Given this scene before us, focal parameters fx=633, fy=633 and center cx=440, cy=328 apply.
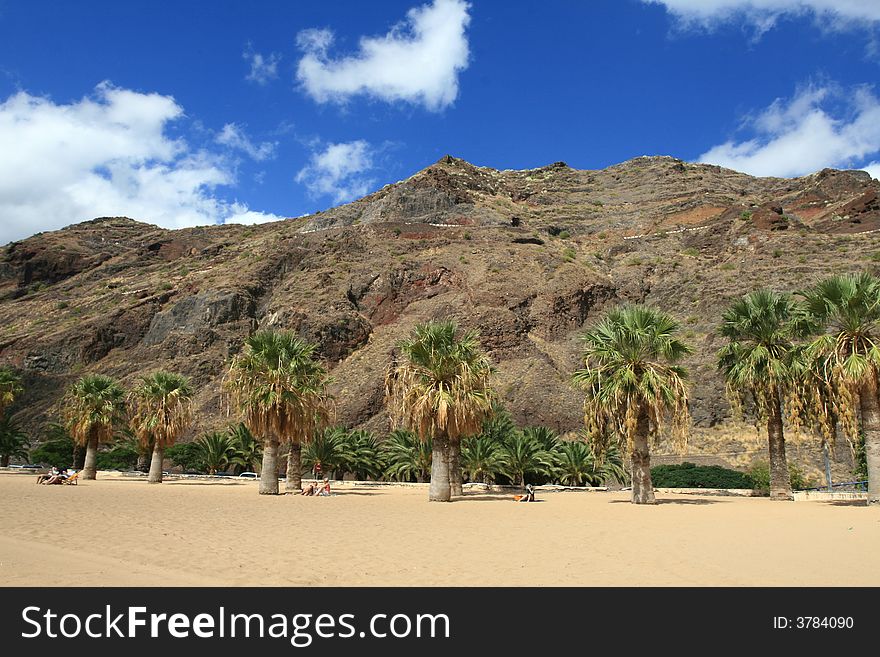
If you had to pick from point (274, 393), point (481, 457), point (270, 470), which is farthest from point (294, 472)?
point (481, 457)

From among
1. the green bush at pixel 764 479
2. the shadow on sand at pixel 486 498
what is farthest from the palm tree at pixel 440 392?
the green bush at pixel 764 479

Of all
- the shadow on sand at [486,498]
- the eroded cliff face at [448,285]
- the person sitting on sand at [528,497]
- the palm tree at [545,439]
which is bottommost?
the shadow on sand at [486,498]

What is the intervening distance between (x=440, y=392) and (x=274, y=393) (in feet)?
24.6

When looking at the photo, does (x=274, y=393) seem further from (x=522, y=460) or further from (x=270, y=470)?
(x=522, y=460)

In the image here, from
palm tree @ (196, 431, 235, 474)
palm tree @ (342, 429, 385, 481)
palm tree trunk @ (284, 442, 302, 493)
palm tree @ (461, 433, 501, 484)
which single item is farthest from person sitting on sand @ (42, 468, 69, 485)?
palm tree @ (461, 433, 501, 484)

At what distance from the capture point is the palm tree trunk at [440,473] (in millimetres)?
24891

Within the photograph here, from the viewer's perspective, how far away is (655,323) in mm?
24359

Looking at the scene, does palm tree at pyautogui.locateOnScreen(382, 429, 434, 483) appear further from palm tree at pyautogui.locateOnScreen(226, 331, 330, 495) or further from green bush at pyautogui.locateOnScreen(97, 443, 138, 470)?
green bush at pyautogui.locateOnScreen(97, 443, 138, 470)

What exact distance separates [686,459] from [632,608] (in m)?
38.2

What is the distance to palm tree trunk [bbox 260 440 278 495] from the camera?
2764cm

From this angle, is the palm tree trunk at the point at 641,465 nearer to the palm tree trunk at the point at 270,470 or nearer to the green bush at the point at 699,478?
the green bush at the point at 699,478

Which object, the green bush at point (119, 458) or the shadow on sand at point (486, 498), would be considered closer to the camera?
the shadow on sand at point (486, 498)

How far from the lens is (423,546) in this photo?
11.8 meters

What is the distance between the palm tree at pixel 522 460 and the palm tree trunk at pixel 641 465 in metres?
9.68
